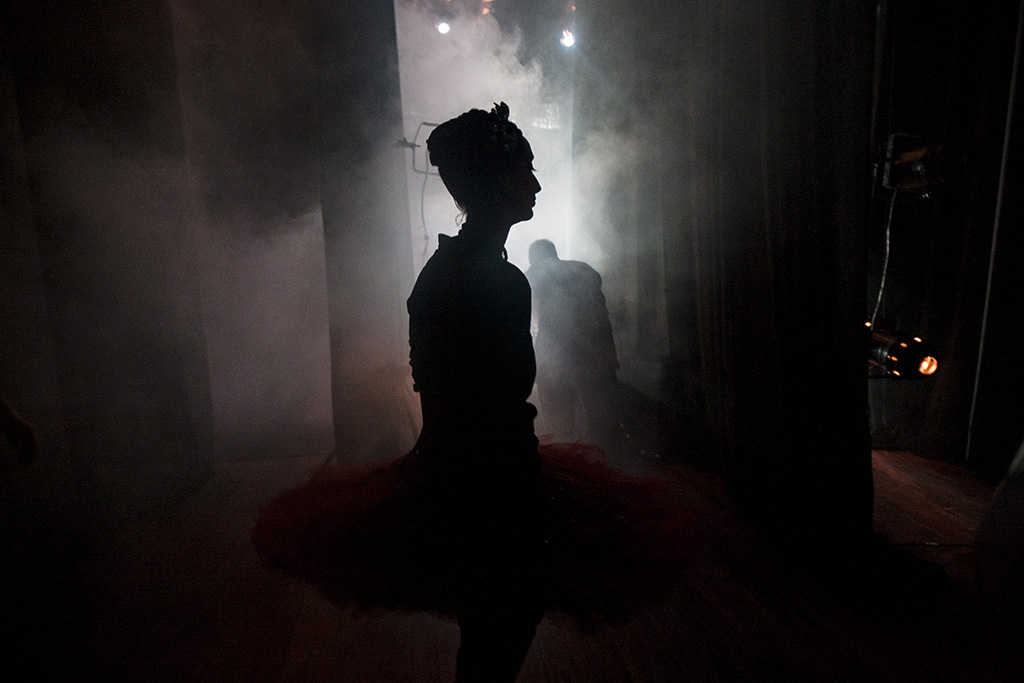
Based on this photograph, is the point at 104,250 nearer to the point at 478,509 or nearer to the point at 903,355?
→ the point at 478,509

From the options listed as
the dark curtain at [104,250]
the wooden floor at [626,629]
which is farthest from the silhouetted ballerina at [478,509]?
the dark curtain at [104,250]

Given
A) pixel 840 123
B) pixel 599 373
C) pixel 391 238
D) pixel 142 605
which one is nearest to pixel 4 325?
pixel 142 605

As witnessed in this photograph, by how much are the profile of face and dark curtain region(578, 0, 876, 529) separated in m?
1.68

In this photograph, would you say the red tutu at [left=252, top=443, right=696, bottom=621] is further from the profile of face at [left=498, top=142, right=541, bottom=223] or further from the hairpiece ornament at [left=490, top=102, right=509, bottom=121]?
the hairpiece ornament at [left=490, top=102, right=509, bottom=121]

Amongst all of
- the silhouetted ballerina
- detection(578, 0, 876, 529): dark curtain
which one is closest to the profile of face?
the silhouetted ballerina

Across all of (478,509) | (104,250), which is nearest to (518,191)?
(478,509)

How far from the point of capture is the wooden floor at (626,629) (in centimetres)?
161

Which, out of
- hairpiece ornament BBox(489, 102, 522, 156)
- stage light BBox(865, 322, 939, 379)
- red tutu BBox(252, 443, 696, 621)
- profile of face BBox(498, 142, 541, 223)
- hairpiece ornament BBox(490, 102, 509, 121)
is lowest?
red tutu BBox(252, 443, 696, 621)

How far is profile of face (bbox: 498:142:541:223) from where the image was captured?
102cm

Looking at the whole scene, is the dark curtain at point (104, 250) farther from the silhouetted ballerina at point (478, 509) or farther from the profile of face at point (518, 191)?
the profile of face at point (518, 191)

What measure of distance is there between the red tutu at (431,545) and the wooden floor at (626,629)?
46 centimetres

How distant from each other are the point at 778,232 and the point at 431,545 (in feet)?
7.13

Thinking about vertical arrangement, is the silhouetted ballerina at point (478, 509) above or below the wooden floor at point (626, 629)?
above

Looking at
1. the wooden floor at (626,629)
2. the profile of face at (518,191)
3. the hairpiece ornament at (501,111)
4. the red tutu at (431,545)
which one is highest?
the hairpiece ornament at (501,111)
